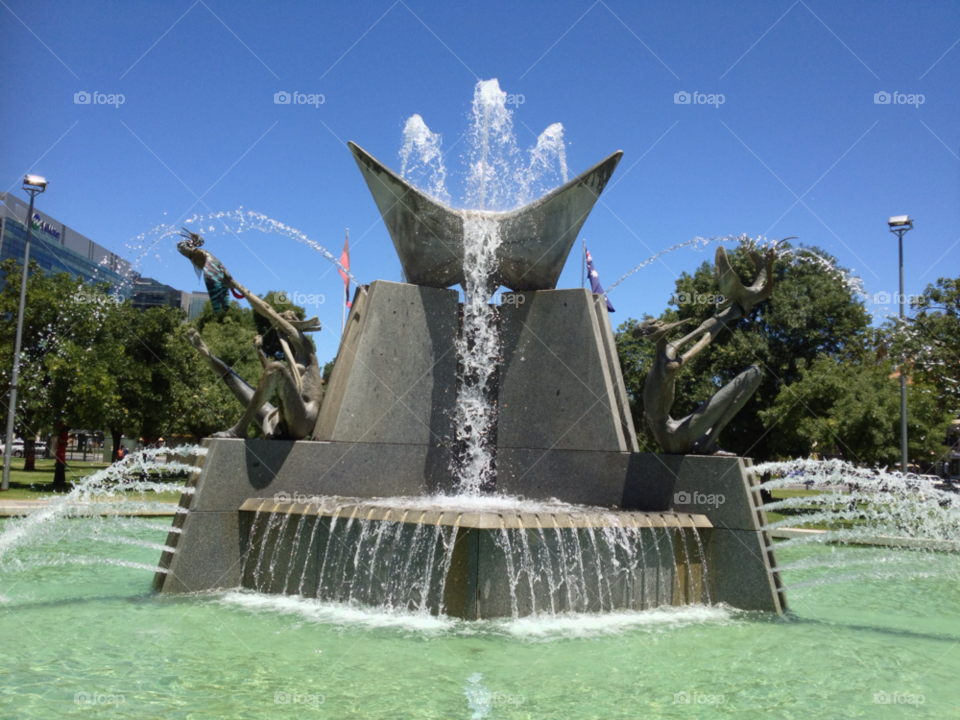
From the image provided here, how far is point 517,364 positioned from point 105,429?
1913 centimetres

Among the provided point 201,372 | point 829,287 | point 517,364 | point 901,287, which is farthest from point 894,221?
point 201,372

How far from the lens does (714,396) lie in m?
9.83

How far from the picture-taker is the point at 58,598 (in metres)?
8.62

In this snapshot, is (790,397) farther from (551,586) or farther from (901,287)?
(551,586)

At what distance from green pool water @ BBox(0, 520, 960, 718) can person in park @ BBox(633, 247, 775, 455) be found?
207cm

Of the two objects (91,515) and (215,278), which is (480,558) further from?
(91,515)

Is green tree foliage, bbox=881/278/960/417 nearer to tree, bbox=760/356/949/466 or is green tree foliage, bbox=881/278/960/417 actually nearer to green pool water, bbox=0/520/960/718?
tree, bbox=760/356/949/466

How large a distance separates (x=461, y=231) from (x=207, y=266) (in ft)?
12.7

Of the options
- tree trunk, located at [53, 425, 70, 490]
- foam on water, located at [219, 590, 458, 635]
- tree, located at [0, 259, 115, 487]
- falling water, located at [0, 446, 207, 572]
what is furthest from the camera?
tree trunk, located at [53, 425, 70, 490]

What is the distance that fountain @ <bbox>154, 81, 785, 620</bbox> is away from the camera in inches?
312

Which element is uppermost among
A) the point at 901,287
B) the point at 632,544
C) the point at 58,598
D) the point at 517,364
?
the point at 901,287

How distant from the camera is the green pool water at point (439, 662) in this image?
5.35 metres

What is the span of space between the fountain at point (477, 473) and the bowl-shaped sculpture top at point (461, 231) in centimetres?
2

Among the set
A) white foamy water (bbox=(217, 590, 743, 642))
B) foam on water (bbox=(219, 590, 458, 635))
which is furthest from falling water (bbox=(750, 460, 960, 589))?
foam on water (bbox=(219, 590, 458, 635))
